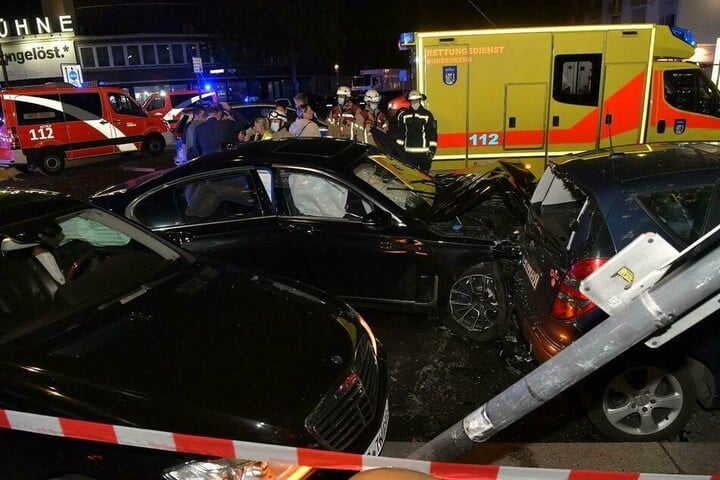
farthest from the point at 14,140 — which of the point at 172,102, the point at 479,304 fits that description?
the point at 479,304

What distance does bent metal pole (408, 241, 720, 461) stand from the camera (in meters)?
1.23

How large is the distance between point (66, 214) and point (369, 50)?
2082 inches

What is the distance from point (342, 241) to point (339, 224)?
0.49ft

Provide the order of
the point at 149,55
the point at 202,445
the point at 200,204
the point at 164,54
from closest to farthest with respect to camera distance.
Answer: the point at 202,445 < the point at 200,204 < the point at 149,55 < the point at 164,54

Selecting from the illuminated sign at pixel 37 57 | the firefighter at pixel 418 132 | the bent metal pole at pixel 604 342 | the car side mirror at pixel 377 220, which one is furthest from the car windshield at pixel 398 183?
the illuminated sign at pixel 37 57

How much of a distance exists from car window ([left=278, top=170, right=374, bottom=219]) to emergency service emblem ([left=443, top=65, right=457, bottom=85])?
15.5 feet

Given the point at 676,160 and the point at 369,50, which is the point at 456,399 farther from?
the point at 369,50

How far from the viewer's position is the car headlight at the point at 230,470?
80.4 inches

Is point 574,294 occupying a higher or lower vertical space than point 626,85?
lower

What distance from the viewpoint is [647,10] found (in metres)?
20.1

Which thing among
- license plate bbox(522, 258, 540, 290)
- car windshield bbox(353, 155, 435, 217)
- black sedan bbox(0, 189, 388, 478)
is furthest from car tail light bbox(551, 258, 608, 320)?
car windshield bbox(353, 155, 435, 217)

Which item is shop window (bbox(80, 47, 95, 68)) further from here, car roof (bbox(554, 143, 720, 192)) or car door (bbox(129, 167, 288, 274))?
car roof (bbox(554, 143, 720, 192))

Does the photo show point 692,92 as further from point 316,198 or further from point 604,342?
point 604,342

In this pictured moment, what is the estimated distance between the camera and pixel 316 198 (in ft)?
Answer: 15.9
